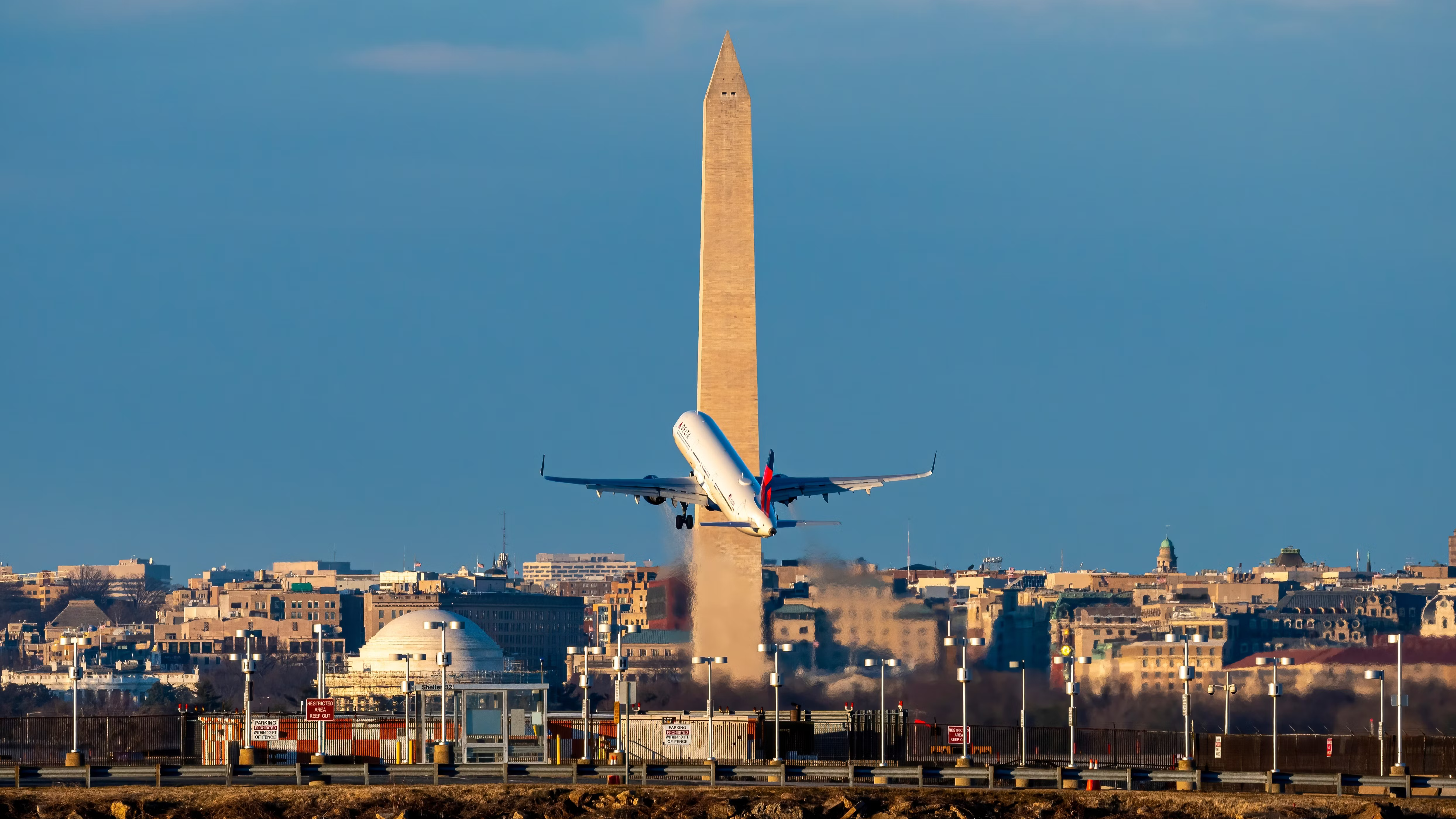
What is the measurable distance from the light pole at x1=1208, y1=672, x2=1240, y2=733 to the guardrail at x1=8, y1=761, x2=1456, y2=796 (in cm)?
1803

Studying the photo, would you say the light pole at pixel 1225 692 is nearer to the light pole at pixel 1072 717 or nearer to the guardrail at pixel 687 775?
the light pole at pixel 1072 717

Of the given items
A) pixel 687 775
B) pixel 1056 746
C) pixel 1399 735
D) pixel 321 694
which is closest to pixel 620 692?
pixel 687 775

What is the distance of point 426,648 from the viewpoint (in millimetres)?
158750

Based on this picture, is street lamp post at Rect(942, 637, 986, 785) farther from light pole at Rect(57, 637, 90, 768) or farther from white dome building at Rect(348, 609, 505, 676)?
white dome building at Rect(348, 609, 505, 676)

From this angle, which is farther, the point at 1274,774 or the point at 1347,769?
the point at 1347,769

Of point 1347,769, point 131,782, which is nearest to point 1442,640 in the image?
point 1347,769

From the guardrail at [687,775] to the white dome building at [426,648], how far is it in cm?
8314

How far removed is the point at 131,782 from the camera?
204 ft

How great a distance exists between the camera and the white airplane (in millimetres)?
93688

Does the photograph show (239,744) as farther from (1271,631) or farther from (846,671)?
(1271,631)

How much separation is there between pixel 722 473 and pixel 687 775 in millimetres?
35270

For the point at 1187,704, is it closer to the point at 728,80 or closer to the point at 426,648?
the point at 728,80

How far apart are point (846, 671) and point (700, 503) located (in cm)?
1270

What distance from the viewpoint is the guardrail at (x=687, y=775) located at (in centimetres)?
6056
